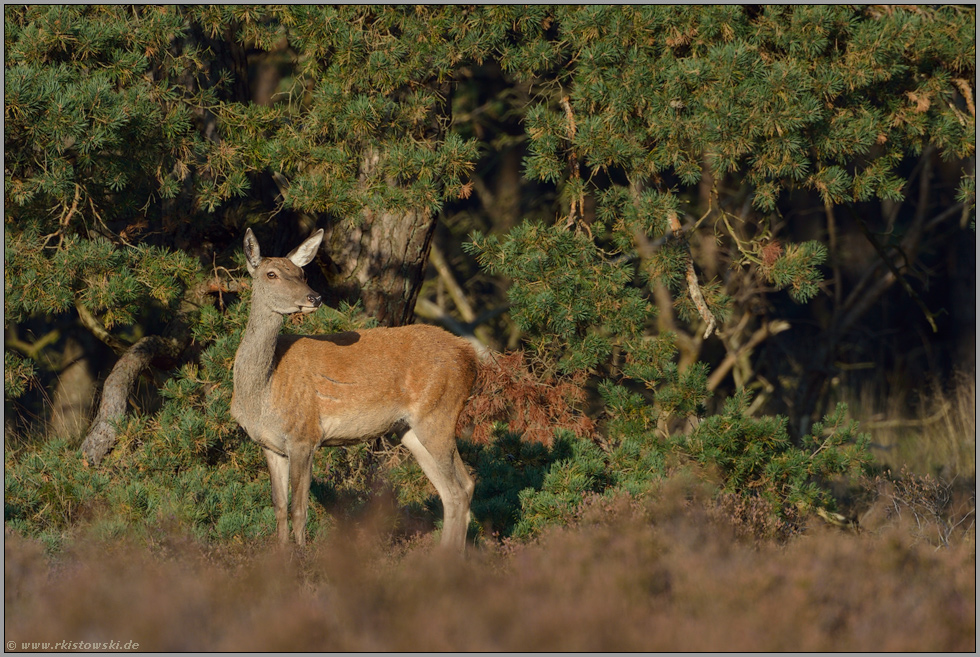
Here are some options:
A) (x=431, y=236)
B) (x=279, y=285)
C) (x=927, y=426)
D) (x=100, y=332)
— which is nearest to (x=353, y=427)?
(x=279, y=285)

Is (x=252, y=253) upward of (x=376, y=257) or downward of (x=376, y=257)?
upward

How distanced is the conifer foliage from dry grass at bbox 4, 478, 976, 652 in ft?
5.48

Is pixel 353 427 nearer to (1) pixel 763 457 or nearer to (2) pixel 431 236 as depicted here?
(1) pixel 763 457

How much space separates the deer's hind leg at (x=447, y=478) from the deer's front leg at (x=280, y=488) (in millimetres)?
887

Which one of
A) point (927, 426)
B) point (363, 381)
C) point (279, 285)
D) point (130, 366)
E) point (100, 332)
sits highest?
point (279, 285)

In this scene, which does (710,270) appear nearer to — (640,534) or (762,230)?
(762,230)

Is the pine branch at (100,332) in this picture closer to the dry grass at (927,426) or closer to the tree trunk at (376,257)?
the tree trunk at (376,257)

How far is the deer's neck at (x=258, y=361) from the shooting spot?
6465 mm

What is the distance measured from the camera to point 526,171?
812 cm

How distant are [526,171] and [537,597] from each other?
4.21 meters

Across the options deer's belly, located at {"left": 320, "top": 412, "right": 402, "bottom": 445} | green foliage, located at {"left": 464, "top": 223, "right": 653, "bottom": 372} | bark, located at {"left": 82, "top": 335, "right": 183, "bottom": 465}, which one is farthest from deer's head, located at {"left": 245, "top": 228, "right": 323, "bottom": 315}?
bark, located at {"left": 82, "top": 335, "right": 183, "bottom": 465}

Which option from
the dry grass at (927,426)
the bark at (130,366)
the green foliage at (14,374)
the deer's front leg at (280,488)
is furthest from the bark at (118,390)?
the dry grass at (927,426)

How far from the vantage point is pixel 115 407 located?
862 centimetres

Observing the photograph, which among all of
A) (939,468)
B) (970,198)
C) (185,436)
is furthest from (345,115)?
(939,468)
